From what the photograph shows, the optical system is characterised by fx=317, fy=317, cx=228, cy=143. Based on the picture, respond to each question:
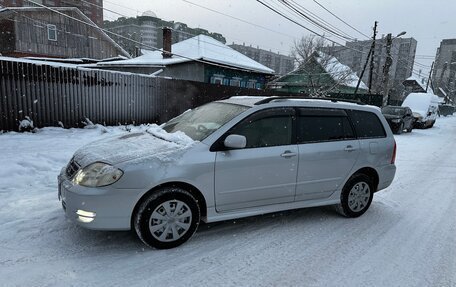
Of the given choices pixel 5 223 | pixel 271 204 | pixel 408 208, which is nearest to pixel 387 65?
pixel 408 208

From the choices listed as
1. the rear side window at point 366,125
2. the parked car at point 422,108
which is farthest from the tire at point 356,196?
the parked car at point 422,108

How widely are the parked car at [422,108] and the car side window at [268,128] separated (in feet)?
68.7

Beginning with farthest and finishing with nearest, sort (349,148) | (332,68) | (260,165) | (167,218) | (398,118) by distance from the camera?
(332,68), (398,118), (349,148), (260,165), (167,218)

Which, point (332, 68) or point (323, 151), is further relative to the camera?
point (332, 68)

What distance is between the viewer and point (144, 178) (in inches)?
127

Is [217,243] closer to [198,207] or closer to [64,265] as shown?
[198,207]

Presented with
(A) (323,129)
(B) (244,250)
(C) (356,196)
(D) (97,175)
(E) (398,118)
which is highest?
(A) (323,129)

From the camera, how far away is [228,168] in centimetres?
363

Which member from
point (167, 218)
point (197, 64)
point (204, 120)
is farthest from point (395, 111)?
point (167, 218)

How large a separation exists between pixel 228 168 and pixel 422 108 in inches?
905

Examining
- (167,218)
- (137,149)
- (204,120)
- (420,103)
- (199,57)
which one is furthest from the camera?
(420,103)

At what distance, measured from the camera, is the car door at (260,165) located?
12.0 feet

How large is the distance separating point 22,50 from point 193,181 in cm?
3327

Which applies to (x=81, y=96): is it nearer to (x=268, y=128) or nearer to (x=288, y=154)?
(x=268, y=128)
